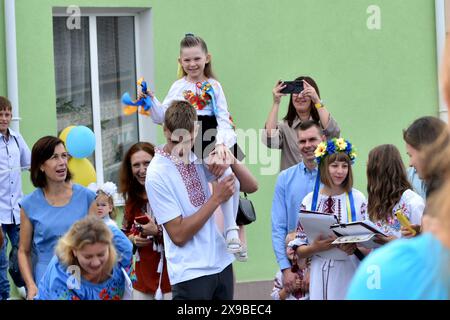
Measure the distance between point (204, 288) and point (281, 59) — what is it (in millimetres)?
4780

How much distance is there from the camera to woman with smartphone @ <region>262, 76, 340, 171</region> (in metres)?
7.63

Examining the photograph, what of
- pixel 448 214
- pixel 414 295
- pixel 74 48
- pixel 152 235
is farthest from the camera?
pixel 74 48

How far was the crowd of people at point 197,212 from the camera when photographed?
5.01 m

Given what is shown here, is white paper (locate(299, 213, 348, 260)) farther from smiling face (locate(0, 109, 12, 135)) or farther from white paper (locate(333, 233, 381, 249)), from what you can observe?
smiling face (locate(0, 109, 12, 135))

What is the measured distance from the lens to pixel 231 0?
9648 millimetres

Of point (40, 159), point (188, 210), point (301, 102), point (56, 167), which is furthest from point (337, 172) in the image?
point (40, 159)

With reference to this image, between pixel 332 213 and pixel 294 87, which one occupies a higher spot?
pixel 294 87

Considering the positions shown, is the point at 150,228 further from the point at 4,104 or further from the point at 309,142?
the point at 4,104

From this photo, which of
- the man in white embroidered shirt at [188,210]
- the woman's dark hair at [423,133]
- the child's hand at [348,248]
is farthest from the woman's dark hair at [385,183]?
the man in white embroidered shirt at [188,210]

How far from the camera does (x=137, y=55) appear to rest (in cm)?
958

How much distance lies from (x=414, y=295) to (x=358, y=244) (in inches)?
165

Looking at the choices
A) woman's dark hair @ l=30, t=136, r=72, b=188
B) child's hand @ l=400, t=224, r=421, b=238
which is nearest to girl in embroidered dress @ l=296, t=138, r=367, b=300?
child's hand @ l=400, t=224, r=421, b=238
